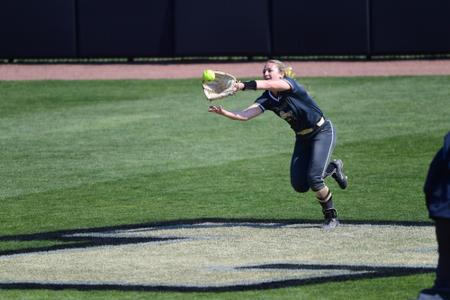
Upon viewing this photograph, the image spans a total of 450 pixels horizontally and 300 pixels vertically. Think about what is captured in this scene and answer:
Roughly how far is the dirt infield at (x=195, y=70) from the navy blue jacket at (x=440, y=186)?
1882 centimetres

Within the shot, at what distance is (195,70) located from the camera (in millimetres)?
27719

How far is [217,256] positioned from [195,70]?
17.3m

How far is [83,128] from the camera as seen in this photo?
2061 centimetres

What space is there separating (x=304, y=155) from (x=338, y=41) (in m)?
15.7

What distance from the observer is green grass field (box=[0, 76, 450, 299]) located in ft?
42.7

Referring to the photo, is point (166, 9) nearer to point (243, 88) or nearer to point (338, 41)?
point (338, 41)

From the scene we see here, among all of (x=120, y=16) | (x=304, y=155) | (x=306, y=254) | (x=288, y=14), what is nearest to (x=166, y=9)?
(x=120, y=16)

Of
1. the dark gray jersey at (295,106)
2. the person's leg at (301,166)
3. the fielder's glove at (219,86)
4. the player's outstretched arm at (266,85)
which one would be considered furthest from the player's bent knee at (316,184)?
the fielder's glove at (219,86)

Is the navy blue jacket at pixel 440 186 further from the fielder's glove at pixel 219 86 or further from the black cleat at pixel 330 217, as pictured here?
the black cleat at pixel 330 217

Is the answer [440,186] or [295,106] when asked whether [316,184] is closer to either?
[295,106]

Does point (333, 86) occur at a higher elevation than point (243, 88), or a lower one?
lower

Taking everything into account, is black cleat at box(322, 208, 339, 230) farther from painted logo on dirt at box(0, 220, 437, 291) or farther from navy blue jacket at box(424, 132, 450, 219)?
navy blue jacket at box(424, 132, 450, 219)

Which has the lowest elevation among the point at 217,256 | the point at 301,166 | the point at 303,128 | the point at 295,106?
the point at 217,256

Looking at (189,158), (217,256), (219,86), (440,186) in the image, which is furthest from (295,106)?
(189,158)
